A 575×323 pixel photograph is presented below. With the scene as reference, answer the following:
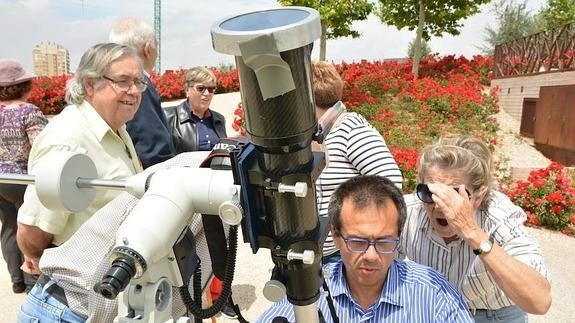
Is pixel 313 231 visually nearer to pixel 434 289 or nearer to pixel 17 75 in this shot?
pixel 434 289

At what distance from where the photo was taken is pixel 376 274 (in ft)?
5.57

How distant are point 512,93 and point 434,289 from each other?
12.1m

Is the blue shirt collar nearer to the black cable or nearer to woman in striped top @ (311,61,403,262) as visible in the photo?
woman in striped top @ (311,61,403,262)

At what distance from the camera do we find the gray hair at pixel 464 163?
1.94 metres

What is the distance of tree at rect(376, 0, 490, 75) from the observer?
14648 mm

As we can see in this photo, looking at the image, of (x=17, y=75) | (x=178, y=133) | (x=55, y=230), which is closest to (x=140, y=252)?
(x=55, y=230)

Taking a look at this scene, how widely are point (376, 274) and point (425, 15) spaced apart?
49.3 ft

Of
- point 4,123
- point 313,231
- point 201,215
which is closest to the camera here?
point 313,231

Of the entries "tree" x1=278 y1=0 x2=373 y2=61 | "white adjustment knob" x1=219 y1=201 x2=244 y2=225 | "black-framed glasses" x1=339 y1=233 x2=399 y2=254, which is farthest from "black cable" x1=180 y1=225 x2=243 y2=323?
"tree" x1=278 y1=0 x2=373 y2=61

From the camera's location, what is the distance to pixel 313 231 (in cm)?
89

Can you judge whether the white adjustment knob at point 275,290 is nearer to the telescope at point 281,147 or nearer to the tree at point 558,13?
the telescope at point 281,147

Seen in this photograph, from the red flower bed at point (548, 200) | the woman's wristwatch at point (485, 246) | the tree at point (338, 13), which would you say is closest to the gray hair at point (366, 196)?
the woman's wristwatch at point (485, 246)

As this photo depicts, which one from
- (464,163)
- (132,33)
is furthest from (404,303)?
(132,33)

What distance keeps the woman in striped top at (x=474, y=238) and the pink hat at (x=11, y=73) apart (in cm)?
305
